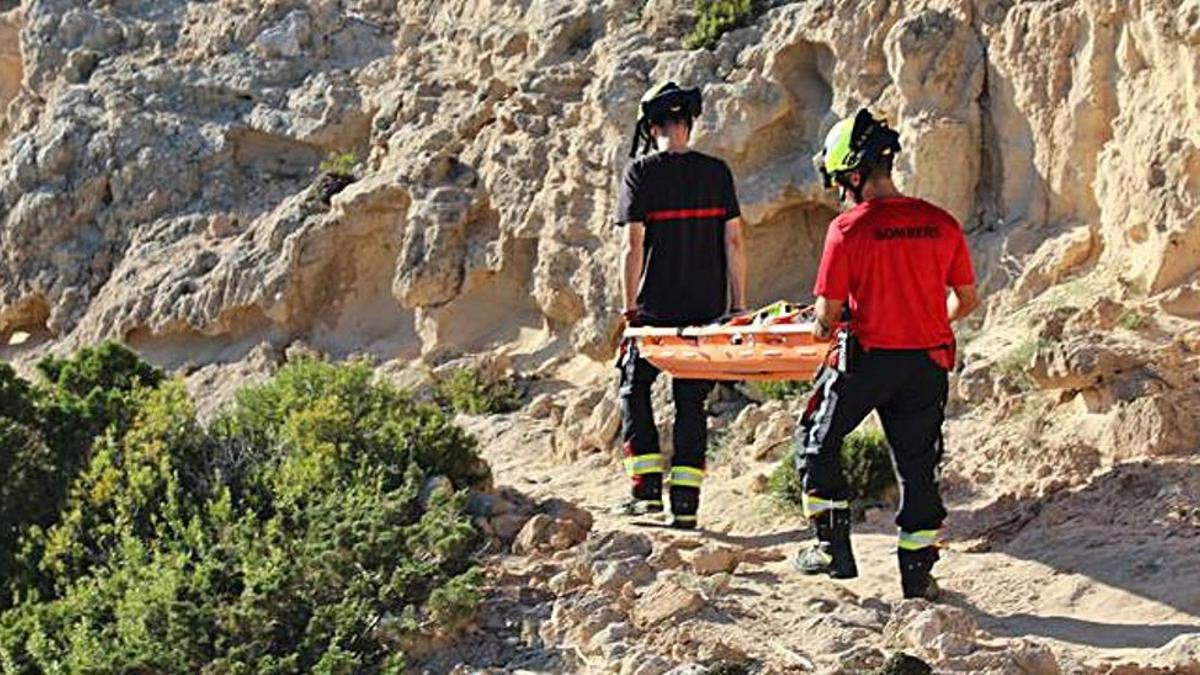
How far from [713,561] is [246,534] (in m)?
2.24

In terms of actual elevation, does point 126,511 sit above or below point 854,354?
below

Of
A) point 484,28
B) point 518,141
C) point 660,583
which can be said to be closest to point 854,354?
point 660,583

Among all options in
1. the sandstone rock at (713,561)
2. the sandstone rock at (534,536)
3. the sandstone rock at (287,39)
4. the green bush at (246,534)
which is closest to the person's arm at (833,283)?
the sandstone rock at (713,561)

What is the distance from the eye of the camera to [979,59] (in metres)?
11.0

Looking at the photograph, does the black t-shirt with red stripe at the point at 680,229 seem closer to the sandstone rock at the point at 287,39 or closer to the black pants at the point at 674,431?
the black pants at the point at 674,431

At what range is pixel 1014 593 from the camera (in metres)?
7.21

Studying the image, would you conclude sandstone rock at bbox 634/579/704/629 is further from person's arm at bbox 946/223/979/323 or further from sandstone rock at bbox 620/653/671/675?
person's arm at bbox 946/223/979/323

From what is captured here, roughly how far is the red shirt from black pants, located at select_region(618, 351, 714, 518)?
5.73 ft

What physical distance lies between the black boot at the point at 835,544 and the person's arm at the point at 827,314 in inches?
29.6

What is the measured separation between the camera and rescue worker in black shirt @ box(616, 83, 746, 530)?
8391 mm

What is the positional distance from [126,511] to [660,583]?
3.08 m

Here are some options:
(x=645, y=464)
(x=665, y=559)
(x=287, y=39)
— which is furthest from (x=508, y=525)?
(x=287, y=39)

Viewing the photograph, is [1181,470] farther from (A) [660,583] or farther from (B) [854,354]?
(A) [660,583]

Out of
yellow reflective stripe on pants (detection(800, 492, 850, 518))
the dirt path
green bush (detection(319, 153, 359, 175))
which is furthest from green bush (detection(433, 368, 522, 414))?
yellow reflective stripe on pants (detection(800, 492, 850, 518))
